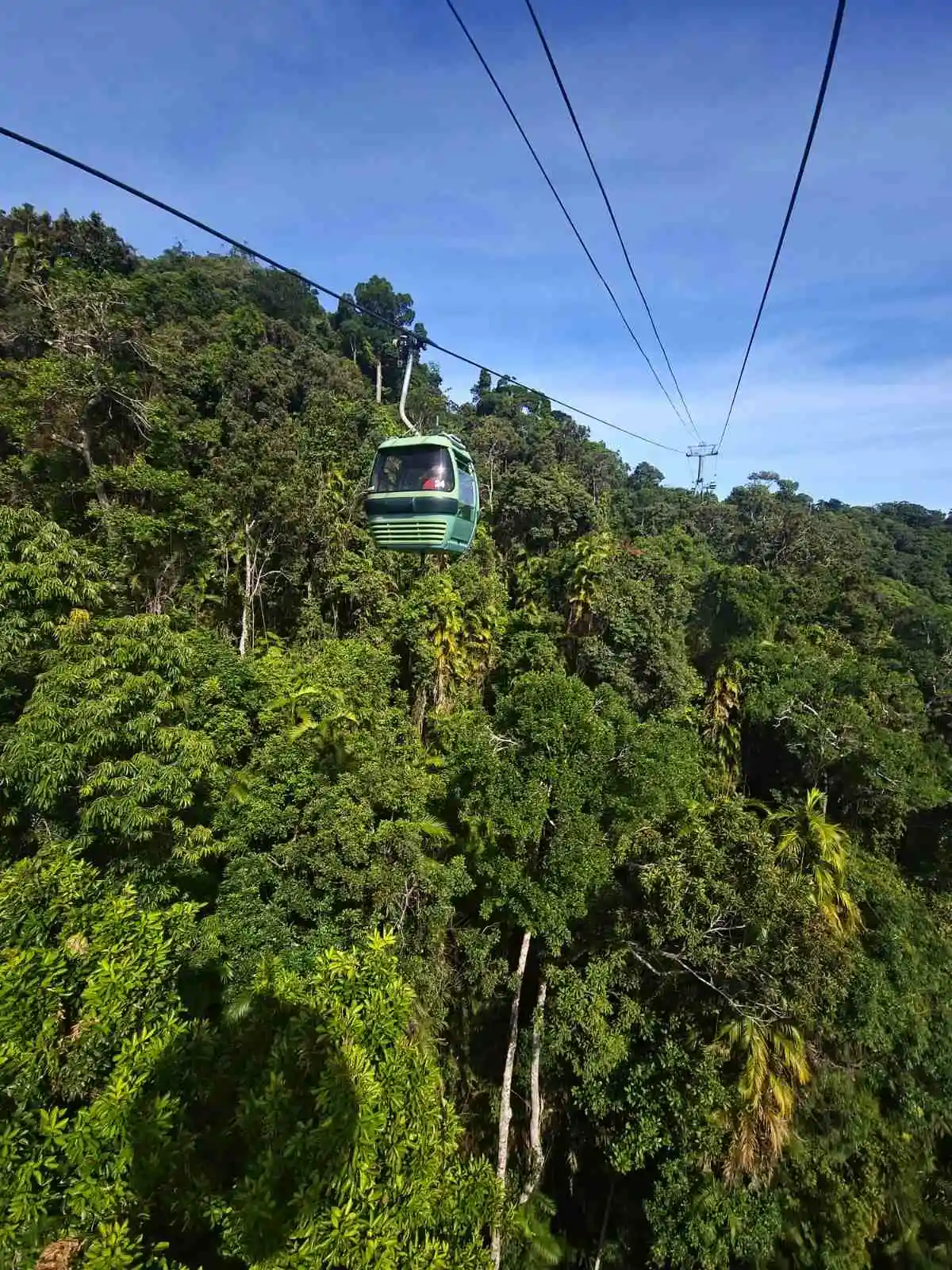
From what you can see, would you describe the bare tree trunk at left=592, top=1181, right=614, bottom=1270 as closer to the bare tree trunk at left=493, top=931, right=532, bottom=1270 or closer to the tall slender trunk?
the tall slender trunk

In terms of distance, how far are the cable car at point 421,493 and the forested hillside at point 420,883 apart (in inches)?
119

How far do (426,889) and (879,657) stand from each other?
15.7m

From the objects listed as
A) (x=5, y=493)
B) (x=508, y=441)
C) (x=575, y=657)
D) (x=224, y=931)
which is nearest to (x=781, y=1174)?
(x=224, y=931)

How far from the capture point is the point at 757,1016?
7441mm

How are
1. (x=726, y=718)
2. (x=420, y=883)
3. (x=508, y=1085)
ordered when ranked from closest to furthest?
(x=420, y=883), (x=508, y=1085), (x=726, y=718)

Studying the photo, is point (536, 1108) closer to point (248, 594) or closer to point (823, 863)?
point (823, 863)

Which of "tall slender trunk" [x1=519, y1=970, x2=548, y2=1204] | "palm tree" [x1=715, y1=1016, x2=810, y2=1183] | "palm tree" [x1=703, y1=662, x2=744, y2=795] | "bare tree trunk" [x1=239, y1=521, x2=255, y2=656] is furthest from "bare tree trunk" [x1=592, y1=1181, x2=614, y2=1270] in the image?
"bare tree trunk" [x1=239, y1=521, x2=255, y2=656]

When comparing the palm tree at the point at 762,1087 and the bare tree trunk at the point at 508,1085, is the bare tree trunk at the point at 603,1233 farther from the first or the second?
the palm tree at the point at 762,1087

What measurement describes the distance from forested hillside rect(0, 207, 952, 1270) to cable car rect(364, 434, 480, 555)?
3011mm

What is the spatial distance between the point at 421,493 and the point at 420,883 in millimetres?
5389

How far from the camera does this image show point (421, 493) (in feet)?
28.4

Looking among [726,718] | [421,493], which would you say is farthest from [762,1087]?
[726,718]

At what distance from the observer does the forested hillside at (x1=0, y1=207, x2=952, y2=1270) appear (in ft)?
13.3

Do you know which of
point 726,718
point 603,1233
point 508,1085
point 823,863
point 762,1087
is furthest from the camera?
point 726,718
